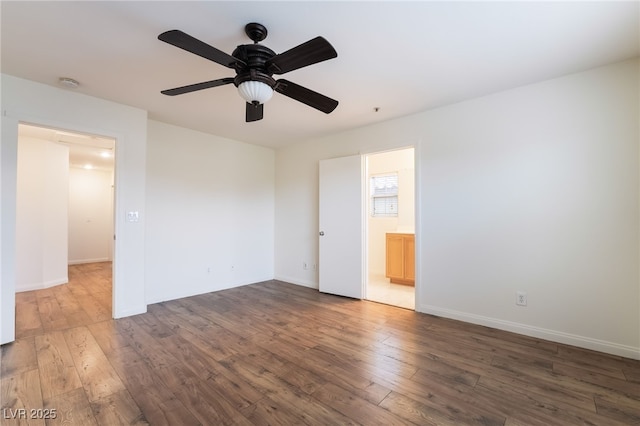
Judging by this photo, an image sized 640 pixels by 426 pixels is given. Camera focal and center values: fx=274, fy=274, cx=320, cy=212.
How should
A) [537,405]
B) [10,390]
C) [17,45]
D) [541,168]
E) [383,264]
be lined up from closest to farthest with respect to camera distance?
[537,405] < [10,390] < [17,45] < [541,168] < [383,264]

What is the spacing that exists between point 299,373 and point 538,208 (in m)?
2.71

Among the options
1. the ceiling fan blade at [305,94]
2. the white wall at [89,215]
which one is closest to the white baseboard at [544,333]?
the ceiling fan blade at [305,94]

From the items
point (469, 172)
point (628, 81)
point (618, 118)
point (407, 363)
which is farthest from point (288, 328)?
point (628, 81)

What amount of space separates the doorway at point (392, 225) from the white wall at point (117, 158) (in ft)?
9.87

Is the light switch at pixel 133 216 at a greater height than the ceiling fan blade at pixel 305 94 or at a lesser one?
lesser

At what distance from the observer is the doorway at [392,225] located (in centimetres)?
469

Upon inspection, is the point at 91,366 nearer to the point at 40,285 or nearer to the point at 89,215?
the point at 40,285

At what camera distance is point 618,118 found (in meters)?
2.36

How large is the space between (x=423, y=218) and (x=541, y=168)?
1.25m

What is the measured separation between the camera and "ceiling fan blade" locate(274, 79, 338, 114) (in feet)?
6.51

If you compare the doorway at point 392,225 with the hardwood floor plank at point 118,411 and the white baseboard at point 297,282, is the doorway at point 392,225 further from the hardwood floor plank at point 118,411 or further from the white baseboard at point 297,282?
the hardwood floor plank at point 118,411

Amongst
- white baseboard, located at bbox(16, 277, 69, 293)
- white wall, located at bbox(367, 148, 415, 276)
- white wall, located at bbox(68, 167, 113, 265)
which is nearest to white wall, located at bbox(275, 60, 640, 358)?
white wall, located at bbox(367, 148, 415, 276)

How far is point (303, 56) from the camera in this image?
1.60 m

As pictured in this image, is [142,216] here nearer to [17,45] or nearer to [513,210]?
[17,45]
